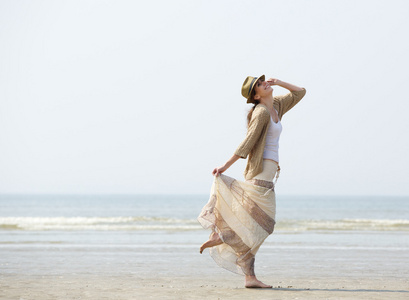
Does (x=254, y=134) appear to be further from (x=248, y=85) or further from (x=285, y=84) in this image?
(x=285, y=84)

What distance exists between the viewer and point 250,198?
5426 millimetres

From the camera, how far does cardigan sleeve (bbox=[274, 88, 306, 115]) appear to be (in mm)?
5629

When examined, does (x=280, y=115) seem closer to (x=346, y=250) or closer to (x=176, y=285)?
(x=176, y=285)

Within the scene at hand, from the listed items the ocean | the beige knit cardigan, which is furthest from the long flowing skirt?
the ocean

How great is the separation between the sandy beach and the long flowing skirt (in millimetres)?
295

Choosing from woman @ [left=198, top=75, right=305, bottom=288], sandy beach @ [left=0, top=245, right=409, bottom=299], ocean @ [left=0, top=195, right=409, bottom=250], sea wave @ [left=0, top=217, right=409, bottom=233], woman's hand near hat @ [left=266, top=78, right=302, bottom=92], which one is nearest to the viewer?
sandy beach @ [left=0, top=245, right=409, bottom=299]

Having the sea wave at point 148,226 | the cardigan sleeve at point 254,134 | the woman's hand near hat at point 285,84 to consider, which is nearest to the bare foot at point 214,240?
the cardigan sleeve at point 254,134

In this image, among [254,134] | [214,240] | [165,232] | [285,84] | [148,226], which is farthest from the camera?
[148,226]

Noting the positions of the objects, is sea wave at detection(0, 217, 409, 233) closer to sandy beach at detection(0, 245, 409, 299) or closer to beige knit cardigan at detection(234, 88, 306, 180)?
sandy beach at detection(0, 245, 409, 299)

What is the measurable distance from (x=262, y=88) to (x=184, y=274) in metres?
2.62

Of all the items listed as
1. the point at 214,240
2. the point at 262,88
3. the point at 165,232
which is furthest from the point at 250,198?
the point at 165,232

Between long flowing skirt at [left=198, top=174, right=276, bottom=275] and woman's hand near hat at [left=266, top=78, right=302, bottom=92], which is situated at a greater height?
woman's hand near hat at [left=266, top=78, right=302, bottom=92]

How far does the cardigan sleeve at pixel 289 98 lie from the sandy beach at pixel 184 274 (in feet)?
5.65

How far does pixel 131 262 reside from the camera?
8172 millimetres
